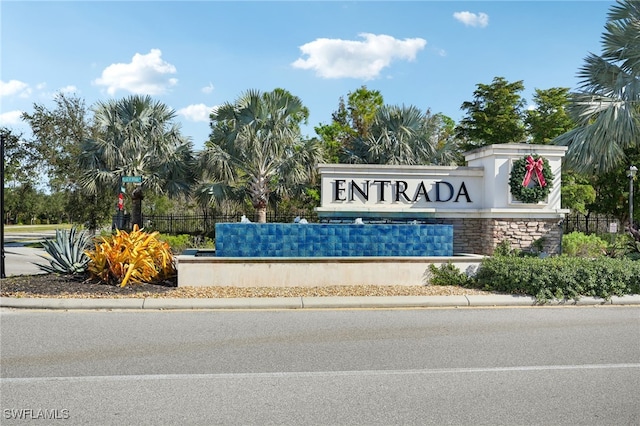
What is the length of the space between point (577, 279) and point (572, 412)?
21.6ft

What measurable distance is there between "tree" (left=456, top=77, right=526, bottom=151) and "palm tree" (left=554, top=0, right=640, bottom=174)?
12.3 meters

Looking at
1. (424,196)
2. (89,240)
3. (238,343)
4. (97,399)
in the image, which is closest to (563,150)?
(424,196)

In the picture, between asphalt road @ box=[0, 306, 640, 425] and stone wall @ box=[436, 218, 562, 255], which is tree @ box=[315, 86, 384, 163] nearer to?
stone wall @ box=[436, 218, 562, 255]

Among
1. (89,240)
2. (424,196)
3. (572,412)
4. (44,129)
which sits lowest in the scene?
(572,412)

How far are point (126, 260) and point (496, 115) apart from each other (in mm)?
24477

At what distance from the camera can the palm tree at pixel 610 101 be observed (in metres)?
16.1

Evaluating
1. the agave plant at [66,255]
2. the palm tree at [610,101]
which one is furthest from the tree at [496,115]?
the agave plant at [66,255]

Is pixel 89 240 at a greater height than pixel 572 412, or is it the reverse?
pixel 89 240

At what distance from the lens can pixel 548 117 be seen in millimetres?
29672

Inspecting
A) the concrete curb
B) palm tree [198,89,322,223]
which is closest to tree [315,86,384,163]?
palm tree [198,89,322,223]

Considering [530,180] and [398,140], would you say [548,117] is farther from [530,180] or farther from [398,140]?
[530,180]

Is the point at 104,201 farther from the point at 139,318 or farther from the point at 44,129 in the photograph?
the point at 139,318

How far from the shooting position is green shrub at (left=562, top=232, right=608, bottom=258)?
1655 cm

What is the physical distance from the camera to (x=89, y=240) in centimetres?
1202
